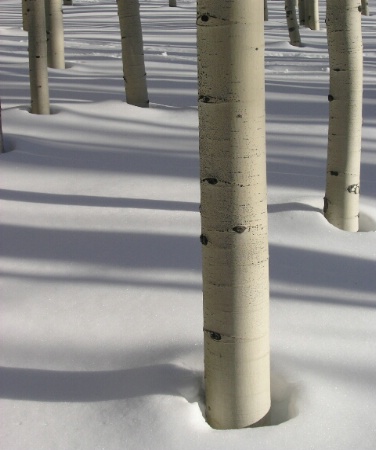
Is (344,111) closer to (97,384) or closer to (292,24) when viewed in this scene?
(97,384)

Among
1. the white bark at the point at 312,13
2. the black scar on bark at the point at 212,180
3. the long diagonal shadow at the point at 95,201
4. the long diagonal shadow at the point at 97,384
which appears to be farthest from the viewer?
the white bark at the point at 312,13

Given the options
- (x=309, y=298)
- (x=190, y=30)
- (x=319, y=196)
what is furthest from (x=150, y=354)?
(x=190, y=30)

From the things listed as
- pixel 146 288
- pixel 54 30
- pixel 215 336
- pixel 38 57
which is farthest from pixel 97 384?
pixel 54 30

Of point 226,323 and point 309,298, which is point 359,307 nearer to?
point 309,298

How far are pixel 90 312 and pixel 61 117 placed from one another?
3570 mm

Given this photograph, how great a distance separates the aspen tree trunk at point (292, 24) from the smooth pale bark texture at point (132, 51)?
601 cm

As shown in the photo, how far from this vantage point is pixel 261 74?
2.34 meters

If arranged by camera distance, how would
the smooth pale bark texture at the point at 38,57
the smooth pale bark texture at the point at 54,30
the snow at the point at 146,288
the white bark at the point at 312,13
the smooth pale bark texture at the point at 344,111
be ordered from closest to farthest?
the snow at the point at 146,288
the smooth pale bark texture at the point at 344,111
the smooth pale bark texture at the point at 38,57
the smooth pale bark texture at the point at 54,30
the white bark at the point at 312,13

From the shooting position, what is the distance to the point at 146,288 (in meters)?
3.67

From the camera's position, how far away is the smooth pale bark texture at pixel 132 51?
268 inches

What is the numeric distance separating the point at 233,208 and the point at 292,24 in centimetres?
1076

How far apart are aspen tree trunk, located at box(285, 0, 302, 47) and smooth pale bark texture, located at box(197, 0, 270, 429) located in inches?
417

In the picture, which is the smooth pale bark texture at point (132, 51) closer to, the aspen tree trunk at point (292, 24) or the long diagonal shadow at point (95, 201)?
the long diagonal shadow at point (95, 201)

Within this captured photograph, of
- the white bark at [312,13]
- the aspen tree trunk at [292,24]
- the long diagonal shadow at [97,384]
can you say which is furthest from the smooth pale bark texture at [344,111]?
the white bark at [312,13]
